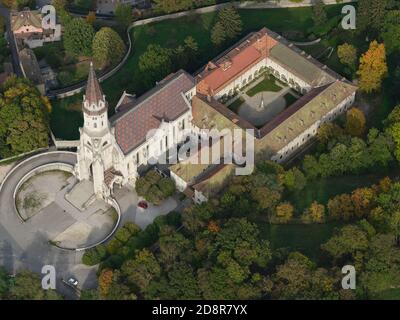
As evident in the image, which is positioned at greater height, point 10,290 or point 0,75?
point 0,75

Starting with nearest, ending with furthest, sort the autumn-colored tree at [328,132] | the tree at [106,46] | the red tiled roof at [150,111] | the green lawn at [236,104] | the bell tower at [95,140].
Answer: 1. the bell tower at [95,140]
2. the red tiled roof at [150,111]
3. the autumn-colored tree at [328,132]
4. the green lawn at [236,104]
5. the tree at [106,46]

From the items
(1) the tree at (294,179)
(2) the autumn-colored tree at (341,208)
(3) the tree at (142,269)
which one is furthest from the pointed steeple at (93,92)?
(2) the autumn-colored tree at (341,208)

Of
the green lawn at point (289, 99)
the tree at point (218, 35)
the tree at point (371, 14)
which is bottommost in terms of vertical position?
the green lawn at point (289, 99)

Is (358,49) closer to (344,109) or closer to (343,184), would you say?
(344,109)

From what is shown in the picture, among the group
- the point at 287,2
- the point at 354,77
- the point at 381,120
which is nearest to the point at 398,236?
the point at 381,120

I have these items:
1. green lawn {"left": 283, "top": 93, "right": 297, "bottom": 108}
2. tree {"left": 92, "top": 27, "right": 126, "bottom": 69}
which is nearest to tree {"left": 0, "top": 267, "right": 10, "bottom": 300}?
tree {"left": 92, "top": 27, "right": 126, "bottom": 69}

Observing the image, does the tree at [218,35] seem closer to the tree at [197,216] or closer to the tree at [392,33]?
the tree at [392,33]

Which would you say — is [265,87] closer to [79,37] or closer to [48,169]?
[79,37]
